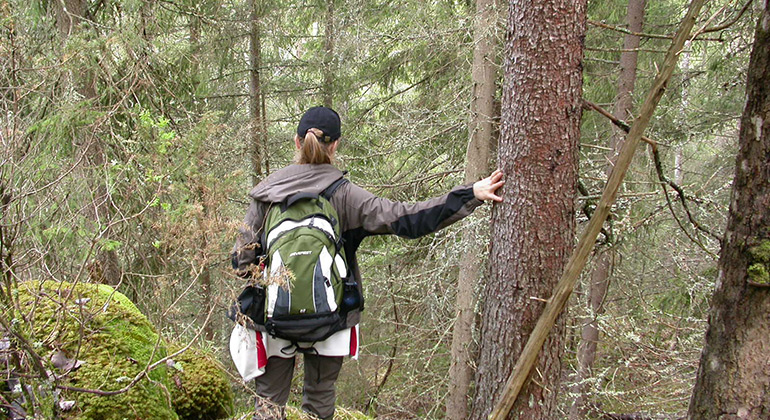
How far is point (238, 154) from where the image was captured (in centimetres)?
801

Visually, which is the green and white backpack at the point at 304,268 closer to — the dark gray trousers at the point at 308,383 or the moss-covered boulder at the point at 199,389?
the dark gray trousers at the point at 308,383

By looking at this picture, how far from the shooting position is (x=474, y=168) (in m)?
5.56

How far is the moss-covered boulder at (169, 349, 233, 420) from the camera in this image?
367 centimetres

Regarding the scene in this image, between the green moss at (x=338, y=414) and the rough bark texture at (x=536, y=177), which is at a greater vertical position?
the rough bark texture at (x=536, y=177)

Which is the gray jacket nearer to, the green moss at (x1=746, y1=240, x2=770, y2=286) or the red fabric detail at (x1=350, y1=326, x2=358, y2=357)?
the red fabric detail at (x1=350, y1=326, x2=358, y2=357)

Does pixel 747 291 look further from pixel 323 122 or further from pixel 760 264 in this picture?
pixel 323 122

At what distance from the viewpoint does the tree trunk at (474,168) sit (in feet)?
17.3

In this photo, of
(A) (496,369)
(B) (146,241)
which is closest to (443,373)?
(B) (146,241)

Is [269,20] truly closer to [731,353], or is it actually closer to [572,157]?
[572,157]

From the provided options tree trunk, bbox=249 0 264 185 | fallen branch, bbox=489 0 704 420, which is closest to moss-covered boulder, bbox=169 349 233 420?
fallen branch, bbox=489 0 704 420

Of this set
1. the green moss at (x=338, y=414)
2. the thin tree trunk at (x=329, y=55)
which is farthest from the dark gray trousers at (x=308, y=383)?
the thin tree trunk at (x=329, y=55)

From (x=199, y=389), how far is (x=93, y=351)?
3.40 ft

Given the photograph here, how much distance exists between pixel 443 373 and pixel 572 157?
5920 millimetres

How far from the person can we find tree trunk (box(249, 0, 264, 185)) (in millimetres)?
5638
